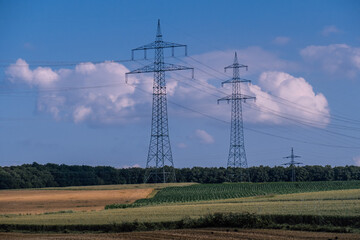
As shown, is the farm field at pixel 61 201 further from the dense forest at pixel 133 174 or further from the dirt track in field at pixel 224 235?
the dense forest at pixel 133 174

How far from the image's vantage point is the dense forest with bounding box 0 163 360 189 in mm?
134750

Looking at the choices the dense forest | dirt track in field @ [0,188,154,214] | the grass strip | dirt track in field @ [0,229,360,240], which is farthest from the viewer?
the dense forest

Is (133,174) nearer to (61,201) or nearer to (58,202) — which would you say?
(61,201)

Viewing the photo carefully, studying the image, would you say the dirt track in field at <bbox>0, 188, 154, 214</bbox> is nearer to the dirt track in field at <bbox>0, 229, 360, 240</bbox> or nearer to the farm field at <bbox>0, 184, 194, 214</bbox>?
the farm field at <bbox>0, 184, 194, 214</bbox>

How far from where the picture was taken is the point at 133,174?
150500 millimetres

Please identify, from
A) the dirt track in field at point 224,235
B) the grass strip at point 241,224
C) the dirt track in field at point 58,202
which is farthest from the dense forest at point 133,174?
the dirt track in field at point 224,235

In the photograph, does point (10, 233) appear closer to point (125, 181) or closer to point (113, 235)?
point (113, 235)

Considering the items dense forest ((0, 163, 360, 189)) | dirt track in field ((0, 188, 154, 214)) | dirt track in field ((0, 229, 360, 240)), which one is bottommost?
dirt track in field ((0, 229, 360, 240))

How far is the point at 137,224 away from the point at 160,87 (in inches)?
1620

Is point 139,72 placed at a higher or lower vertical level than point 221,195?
higher

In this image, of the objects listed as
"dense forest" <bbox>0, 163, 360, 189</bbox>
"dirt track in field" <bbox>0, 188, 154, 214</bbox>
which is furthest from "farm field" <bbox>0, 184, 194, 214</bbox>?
"dense forest" <bbox>0, 163, 360, 189</bbox>

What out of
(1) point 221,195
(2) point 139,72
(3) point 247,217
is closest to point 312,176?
(1) point 221,195

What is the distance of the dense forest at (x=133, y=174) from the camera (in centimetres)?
13475

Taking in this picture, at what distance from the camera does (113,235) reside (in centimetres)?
3116
